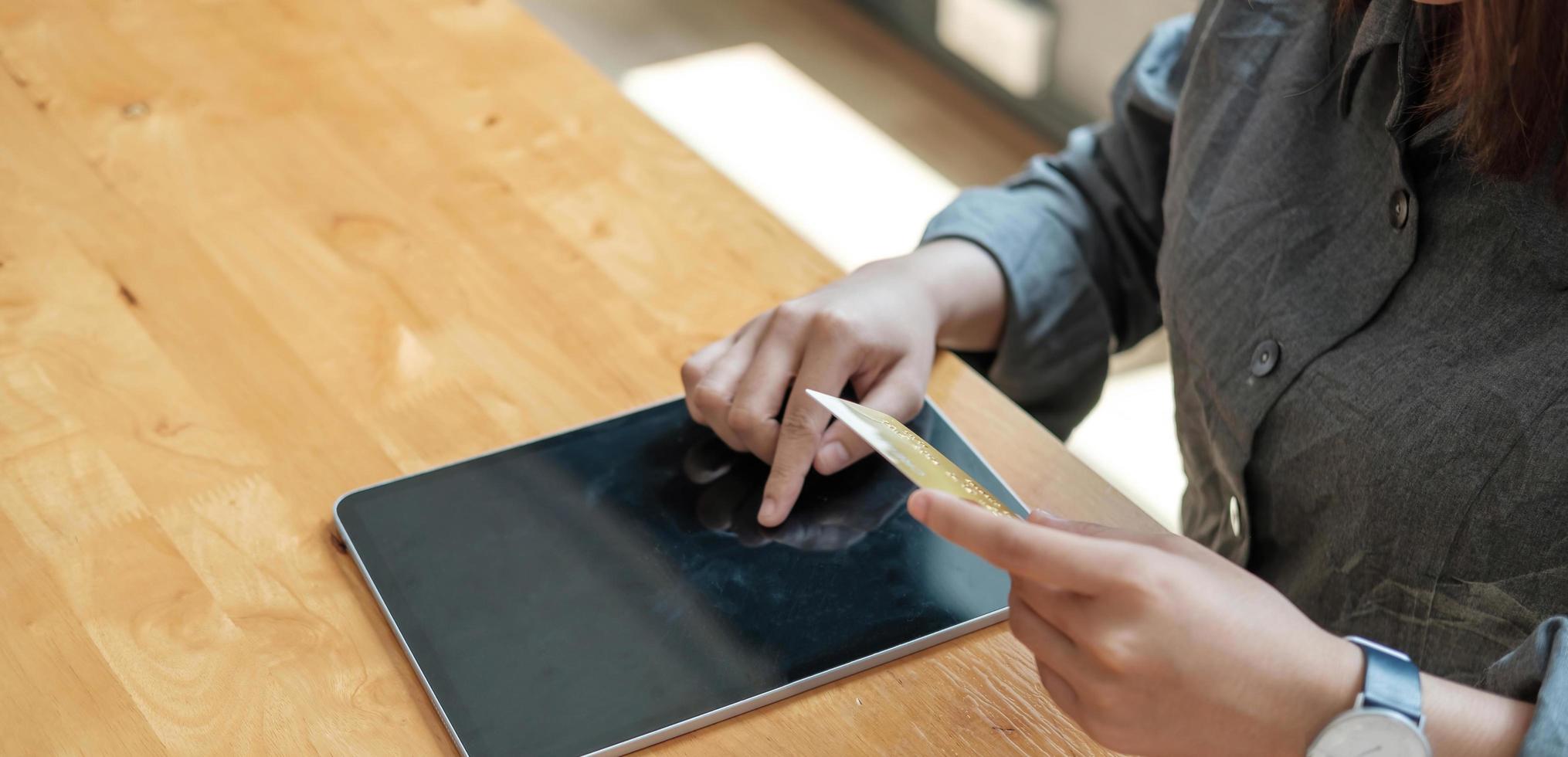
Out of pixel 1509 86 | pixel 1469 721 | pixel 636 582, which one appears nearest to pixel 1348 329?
pixel 1509 86

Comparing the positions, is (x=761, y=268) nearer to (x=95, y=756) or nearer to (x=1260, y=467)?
(x=1260, y=467)

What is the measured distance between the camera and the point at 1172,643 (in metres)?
0.54

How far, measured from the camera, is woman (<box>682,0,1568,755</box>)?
0.55m

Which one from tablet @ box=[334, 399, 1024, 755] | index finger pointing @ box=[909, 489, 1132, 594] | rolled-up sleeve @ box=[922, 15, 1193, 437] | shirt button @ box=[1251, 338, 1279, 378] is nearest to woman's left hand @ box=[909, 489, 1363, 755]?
index finger pointing @ box=[909, 489, 1132, 594]

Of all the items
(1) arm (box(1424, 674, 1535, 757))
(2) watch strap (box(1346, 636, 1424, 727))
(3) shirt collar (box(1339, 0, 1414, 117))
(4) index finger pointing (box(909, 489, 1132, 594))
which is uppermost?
(3) shirt collar (box(1339, 0, 1414, 117))

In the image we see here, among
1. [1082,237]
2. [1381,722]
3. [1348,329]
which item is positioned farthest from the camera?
[1082,237]

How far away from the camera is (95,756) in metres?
0.57

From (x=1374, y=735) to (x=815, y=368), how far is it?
33cm

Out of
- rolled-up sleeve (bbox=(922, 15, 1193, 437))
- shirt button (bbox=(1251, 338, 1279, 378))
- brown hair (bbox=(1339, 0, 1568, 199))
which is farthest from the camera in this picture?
rolled-up sleeve (bbox=(922, 15, 1193, 437))

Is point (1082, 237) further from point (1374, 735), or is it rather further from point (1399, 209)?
point (1374, 735)

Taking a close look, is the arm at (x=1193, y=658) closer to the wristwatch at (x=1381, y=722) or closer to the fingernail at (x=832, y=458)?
the wristwatch at (x=1381, y=722)

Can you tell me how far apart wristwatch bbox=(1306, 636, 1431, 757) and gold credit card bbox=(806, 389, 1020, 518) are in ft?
0.49

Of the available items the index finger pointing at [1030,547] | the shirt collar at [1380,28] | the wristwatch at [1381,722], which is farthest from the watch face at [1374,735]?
the shirt collar at [1380,28]

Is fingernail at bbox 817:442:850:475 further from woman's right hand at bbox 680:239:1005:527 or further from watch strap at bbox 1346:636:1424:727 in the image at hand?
watch strap at bbox 1346:636:1424:727
